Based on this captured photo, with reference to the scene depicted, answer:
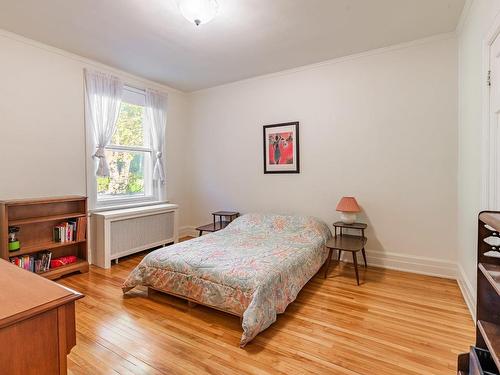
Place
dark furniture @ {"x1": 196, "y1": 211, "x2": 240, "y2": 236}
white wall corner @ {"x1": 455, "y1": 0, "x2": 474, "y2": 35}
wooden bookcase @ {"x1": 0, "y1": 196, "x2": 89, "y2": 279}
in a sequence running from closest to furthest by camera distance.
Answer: white wall corner @ {"x1": 455, "y1": 0, "x2": 474, "y2": 35} → wooden bookcase @ {"x1": 0, "y1": 196, "x2": 89, "y2": 279} → dark furniture @ {"x1": 196, "y1": 211, "x2": 240, "y2": 236}

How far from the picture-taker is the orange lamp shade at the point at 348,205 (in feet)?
10.5

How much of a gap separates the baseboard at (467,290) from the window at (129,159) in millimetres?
4119

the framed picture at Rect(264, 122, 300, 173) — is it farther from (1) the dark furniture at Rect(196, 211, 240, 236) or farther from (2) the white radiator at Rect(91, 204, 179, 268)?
(2) the white radiator at Rect(91, 204, 179, 268)

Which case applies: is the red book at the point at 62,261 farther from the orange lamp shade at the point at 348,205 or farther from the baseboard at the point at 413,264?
the baseboard at the point at 413,264

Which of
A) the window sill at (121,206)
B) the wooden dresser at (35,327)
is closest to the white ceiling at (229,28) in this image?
the window sill at (121,206)

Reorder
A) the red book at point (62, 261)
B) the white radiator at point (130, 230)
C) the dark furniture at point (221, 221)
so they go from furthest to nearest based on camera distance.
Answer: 1. the dark furniture at point (221, 221)
2. the white radiator at point (130, 230)
3. the red book at point (62, 261)

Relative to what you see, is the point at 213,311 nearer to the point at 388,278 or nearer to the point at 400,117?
the point at 388,278

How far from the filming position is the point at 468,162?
247 centimetres

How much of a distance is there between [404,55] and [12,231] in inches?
182

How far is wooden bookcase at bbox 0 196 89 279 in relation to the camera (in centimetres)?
265

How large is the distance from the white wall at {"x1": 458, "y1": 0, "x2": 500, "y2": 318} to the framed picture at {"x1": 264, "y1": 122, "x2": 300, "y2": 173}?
185 centimetres

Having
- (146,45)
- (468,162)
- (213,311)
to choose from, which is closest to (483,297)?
(468,162)

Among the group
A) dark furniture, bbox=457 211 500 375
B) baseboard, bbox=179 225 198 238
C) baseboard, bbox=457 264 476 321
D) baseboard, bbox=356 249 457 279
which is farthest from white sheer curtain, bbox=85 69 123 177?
baseboard, bbox=457 264 476 321

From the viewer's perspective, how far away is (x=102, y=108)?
141 inches
